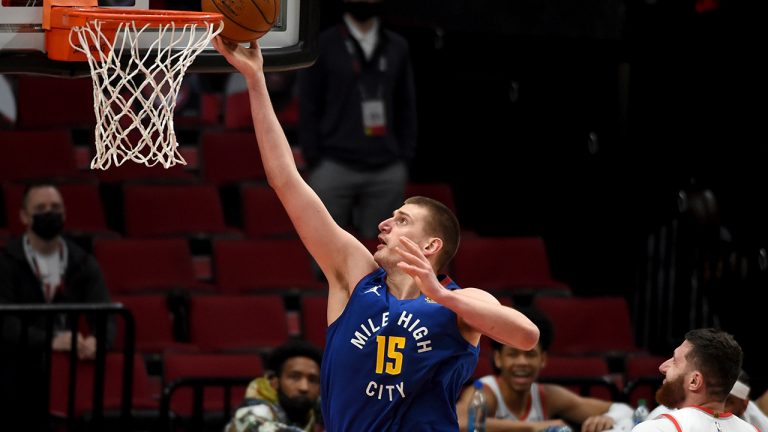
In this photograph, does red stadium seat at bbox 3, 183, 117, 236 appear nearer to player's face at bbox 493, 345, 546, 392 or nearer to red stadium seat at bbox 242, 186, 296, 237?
red stadium seat at bbox 242, 186, 296, 237

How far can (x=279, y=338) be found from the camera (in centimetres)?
868

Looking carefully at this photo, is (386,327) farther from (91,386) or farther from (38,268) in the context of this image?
(38,268)

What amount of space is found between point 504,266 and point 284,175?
192 inches

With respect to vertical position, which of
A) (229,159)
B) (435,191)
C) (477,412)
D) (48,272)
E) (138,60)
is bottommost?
(477,412)

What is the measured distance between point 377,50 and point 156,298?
2063mm

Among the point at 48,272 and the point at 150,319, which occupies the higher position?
the point at 48,272

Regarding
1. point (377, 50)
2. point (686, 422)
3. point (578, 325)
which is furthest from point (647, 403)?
point (686, 422)

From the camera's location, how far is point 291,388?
7164 mm

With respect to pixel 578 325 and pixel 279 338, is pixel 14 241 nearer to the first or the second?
pixel 279 338

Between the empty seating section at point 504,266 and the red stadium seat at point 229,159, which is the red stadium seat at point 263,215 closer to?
the red stadium seat at point 229,159

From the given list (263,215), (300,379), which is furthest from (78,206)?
(300,379)

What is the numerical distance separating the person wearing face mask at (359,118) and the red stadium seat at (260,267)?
1.33 ft

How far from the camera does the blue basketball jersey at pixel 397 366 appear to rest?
16.0 feet

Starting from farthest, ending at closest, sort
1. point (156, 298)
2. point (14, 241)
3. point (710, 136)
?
point (710, 136) → point (156, 298) → point (14, 241)
